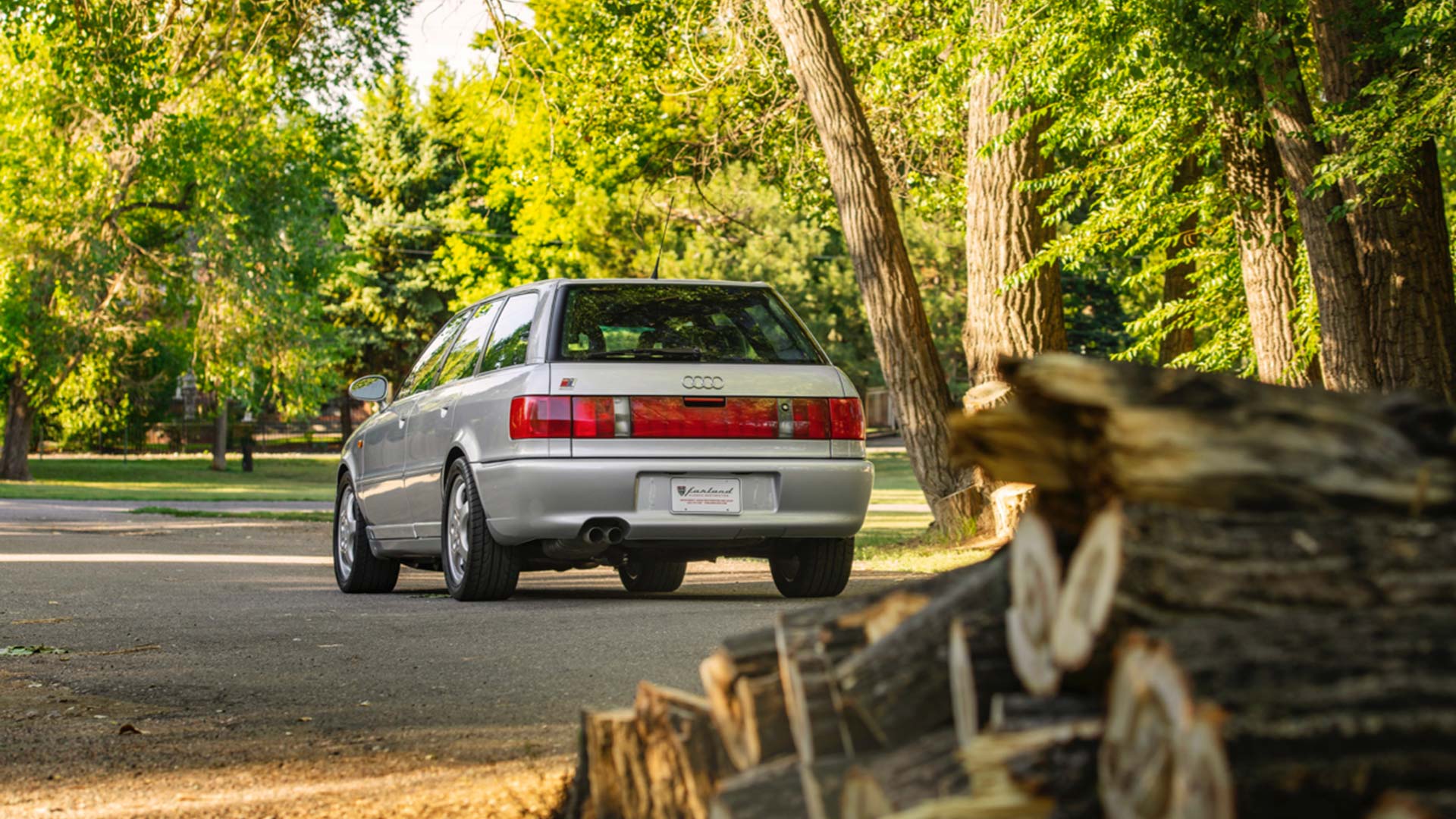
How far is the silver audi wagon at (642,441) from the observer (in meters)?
8.80

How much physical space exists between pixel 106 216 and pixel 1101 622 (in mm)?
37569

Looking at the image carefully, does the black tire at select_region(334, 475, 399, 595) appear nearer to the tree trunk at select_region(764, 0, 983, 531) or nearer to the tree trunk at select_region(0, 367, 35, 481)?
the tree trunk at select_region(764, 0, 983, 531)

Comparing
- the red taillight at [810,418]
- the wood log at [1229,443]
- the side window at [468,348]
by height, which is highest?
the side window at [468,348]

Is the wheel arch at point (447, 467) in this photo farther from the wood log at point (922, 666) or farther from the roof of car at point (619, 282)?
the wood log at point (922, 666)

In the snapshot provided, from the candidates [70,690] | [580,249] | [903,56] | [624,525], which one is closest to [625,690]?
[70,690]

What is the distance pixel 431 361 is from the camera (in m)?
10.9

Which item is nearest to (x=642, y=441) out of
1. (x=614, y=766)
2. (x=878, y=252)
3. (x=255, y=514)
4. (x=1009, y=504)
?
(x=1009, y=504)

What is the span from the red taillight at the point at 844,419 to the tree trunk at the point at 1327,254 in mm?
4898

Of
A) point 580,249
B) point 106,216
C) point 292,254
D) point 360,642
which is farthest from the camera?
point 580,249

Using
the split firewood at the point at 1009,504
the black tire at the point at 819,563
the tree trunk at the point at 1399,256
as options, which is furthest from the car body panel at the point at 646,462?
the tree trunk at the point at 1399,256

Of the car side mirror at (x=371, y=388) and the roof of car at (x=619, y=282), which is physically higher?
the roof of car at (x=619, y=282)

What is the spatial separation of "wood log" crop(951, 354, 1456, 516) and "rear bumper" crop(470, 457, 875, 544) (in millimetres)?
6278

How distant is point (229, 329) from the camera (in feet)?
127

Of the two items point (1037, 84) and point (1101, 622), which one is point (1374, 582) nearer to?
point (1101, 622)
